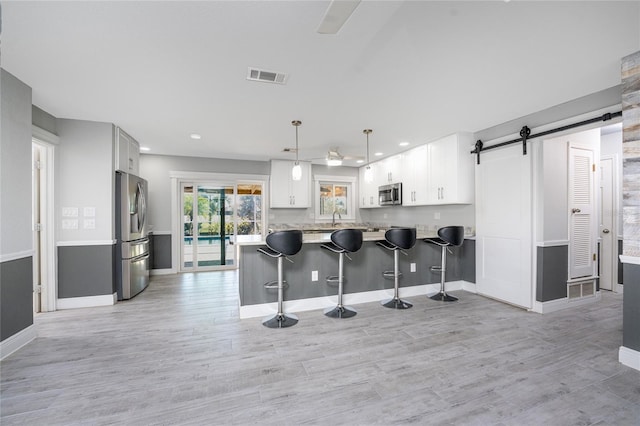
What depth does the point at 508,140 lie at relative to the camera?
3.86 meters

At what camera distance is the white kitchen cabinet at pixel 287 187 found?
20.3ft

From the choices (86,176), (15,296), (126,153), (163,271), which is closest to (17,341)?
(15,296)

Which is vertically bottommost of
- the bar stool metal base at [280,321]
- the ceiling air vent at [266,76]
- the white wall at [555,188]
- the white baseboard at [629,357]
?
the bar stool metal base at [280,321]

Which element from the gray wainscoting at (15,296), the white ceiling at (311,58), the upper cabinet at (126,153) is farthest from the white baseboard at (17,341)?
the white ceiling at (311,58)

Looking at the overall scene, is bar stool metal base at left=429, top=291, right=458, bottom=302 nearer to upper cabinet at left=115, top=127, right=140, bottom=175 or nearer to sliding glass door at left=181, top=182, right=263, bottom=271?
sliding glass door at left=181, top=182, right=263, bottom=271

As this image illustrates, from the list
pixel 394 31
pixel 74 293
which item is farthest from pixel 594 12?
pixel 74 293

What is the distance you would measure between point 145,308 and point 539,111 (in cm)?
558

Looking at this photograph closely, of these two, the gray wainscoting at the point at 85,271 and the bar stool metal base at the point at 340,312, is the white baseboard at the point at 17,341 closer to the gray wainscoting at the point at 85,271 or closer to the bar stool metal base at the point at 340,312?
the gray wainscoting at the point at 85,271

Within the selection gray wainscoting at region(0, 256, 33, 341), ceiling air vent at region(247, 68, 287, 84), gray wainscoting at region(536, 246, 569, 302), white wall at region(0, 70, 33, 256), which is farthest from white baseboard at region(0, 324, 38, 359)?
gray wainscoting at region(536, 246, 569, 302)

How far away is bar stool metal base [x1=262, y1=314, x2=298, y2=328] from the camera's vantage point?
312 cm

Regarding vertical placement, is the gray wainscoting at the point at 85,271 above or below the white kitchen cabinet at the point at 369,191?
below

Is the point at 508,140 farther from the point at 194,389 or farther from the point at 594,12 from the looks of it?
the point at 194,389

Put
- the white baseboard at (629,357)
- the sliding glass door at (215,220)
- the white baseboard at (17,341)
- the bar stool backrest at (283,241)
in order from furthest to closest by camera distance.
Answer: the sliding glass door at (215,220)
the bar stool backrest at (283,241)
the white baseboard at (17,341)
the white baseboard at (629,357)

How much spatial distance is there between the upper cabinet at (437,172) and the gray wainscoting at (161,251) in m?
4.76
